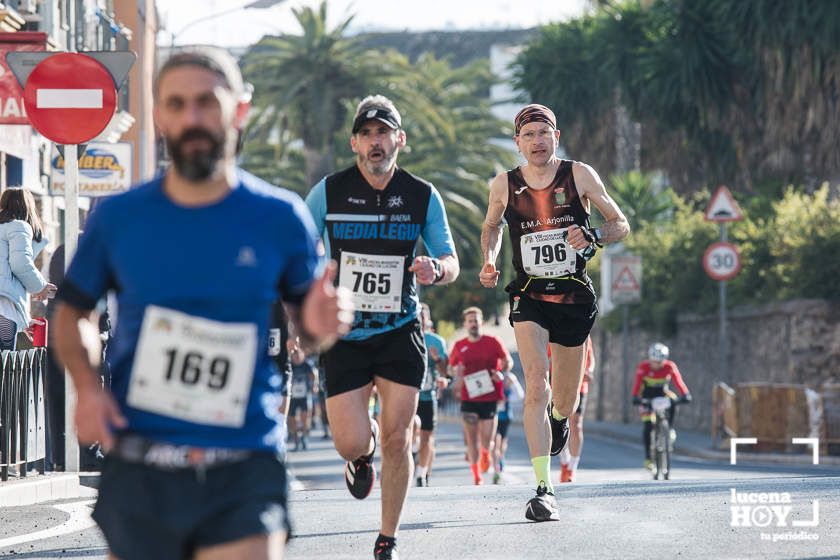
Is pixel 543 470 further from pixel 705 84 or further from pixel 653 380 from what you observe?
pixel 705 84

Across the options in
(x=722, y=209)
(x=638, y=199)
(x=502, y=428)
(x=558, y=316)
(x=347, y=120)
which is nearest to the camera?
(x=558, y=316)

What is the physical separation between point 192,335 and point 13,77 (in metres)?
13.8

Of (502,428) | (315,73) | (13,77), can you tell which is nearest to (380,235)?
(13,77)

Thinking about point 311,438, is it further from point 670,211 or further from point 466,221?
point 670,211

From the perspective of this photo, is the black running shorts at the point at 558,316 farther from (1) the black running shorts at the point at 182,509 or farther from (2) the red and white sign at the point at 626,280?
(2) the red and white sign at the point at 626,280

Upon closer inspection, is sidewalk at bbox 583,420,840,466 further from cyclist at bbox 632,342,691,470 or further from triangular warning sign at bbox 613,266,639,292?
triangular warning sign at bbox 613,266,639,292

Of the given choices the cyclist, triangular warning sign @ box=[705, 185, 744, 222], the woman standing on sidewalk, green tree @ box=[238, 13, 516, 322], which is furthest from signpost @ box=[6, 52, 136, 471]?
green tree @ box=[238, 13, 516, 322]

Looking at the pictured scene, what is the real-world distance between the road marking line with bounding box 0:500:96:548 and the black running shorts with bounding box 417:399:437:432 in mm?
7059

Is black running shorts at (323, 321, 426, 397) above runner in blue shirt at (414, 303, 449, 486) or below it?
above

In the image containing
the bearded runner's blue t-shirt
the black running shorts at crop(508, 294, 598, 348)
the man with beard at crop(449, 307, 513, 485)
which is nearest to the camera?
the bearded runner's blue t-shirt

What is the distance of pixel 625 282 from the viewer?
3838 cm

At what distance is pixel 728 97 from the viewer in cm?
4519

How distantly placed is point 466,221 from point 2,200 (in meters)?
36.6

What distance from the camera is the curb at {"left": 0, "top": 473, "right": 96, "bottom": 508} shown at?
1228 cm
